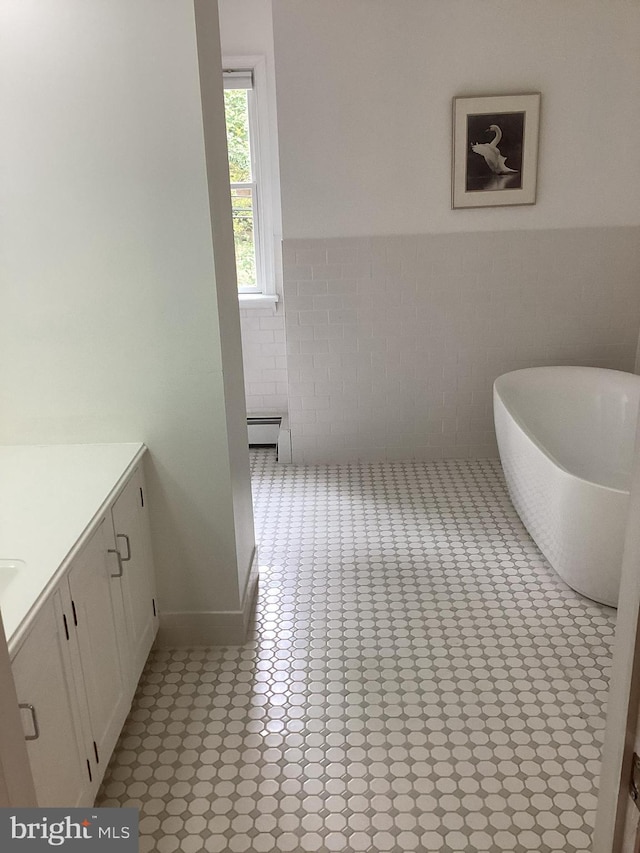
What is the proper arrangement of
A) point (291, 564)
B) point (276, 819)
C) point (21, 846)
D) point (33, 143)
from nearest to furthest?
point (21, 846) → point (276, 819) → point (33, 143) → point (291, 564)

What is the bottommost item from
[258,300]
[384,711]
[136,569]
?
[384,711]

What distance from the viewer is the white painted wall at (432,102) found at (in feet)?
13.0

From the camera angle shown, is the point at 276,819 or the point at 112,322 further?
the point at 112,322

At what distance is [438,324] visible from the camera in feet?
14.6

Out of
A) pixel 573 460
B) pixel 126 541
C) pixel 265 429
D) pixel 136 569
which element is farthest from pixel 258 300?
pixel 126 541

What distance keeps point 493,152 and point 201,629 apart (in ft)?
10.1

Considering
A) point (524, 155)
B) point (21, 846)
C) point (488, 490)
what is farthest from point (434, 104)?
point (21, 846)

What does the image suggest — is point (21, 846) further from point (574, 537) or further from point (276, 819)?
point (574, 537)

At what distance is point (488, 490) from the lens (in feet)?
14.0

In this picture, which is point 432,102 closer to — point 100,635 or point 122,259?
point 122,259

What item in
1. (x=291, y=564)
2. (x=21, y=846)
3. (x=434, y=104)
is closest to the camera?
(x=21, y=846)

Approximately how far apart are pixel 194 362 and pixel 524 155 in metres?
2.62

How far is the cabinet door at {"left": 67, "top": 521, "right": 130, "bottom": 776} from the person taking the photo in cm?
194

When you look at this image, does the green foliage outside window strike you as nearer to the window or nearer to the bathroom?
the window
